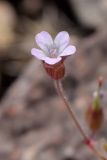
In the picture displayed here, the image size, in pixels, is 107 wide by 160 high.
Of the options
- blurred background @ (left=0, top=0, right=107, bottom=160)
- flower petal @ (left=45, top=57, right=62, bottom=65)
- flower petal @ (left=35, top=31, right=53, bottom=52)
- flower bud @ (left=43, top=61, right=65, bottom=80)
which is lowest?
flower petal @ (left=45, top=57, right=62, bottom=65)

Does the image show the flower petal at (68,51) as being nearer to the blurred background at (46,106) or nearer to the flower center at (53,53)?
the flower center at (53,53)

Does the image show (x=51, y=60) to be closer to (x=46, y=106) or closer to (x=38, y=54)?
(x=38, y=54)

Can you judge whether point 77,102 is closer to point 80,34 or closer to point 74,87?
point 74,87

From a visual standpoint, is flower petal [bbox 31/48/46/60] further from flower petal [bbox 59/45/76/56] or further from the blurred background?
the blurred background

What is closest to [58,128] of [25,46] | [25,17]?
[25,46]

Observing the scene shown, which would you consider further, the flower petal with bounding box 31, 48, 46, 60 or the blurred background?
the blurred background

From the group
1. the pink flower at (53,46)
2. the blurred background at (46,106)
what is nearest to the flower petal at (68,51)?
the pink flower at (53,46)

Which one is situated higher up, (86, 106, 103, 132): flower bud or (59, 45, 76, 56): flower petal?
(86, 106, 103, 132): flower bud

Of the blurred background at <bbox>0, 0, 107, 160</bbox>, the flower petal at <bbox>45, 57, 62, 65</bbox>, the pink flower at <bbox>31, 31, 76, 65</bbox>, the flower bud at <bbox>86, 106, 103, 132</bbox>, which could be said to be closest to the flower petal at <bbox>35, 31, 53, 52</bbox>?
the pink flower at <bbox>31, 31, 76, 65</bbox>
